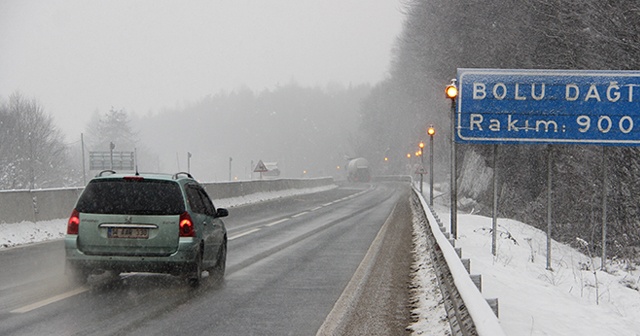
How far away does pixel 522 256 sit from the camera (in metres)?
16.9

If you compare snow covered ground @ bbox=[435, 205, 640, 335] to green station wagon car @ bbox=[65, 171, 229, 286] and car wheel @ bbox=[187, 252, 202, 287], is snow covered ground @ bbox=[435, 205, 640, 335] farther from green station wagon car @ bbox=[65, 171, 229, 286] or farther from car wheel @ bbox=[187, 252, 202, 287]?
green station wagon car @ bbox=[65, 171, 229, 286]

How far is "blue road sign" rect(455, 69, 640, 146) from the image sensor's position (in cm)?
1508

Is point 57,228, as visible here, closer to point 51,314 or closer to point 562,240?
point 51,314

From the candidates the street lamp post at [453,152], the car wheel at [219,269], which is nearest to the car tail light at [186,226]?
the car wheel at [219,269]

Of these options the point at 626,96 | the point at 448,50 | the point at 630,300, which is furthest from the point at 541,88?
the point at 448,50

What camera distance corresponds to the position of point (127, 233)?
8.52m

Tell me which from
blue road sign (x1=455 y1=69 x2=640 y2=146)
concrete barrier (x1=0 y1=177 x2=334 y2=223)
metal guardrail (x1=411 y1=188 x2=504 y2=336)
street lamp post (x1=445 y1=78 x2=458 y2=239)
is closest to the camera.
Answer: metal guardrail (x1=411 y1=188 x2=504 y2=336)

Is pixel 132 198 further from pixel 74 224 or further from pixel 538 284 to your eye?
pixel 538 284

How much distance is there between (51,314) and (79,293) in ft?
4.47

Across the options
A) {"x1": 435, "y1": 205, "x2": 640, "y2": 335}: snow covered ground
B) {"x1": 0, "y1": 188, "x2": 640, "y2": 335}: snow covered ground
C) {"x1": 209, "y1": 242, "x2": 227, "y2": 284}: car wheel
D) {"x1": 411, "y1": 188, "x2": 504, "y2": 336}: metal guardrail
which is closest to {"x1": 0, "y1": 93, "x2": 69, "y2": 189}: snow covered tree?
{"x1": 0, "y1": 188, "x2": 640, "y2": 335}: snow covered ground

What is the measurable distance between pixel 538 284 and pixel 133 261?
6.15 m

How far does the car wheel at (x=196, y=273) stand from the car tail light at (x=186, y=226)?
1.19ft

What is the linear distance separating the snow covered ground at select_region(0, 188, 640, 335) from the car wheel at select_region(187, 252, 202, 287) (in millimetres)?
3772

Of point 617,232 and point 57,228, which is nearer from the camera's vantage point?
point 57,228
